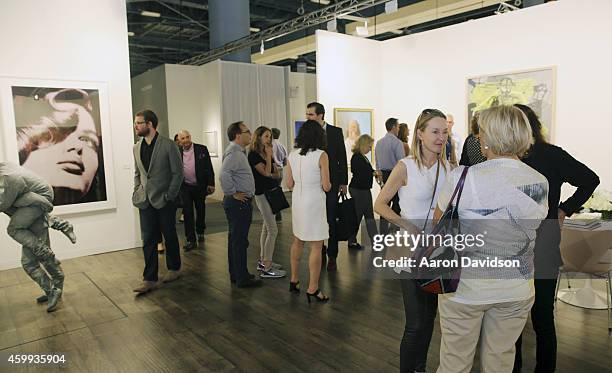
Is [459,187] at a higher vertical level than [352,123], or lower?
lower

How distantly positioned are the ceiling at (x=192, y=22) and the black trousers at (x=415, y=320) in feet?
30.7

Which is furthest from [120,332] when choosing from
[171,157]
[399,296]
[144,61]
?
[144,61]

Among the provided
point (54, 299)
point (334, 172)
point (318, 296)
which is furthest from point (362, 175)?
point (54, 299)

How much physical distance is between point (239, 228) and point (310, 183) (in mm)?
1105

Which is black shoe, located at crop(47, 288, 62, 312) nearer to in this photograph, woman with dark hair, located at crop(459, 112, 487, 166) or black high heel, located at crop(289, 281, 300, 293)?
black high heel, located at crop(289, 281, 300, 293)

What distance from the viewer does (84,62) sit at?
6062mm

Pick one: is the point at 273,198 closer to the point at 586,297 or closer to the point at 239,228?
the point at 239,228

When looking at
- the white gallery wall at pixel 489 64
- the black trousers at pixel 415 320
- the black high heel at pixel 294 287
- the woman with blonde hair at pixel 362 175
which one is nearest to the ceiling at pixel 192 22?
the white gallery wall at pixel 489 64

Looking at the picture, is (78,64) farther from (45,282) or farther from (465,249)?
(465,249)

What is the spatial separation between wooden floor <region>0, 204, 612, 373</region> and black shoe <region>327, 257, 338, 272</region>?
0.30 feet

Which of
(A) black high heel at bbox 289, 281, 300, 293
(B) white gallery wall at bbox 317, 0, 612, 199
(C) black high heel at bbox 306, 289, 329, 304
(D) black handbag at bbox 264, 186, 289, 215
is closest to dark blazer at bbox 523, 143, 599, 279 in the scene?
(C) black high heel at bbox 306, 289, 329, 304

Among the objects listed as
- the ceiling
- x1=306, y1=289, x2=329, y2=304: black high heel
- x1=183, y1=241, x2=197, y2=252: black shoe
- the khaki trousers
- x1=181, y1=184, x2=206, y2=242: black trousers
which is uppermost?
the ceiling

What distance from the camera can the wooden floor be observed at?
3098 mm

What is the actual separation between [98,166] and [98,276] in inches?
65.9
